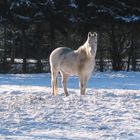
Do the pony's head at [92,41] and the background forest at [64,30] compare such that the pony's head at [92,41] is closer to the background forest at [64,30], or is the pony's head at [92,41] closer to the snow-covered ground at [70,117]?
the snow-covered ground at [70,117]

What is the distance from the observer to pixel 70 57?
14.7 m

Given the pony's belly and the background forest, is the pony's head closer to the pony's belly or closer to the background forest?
the pony's belly

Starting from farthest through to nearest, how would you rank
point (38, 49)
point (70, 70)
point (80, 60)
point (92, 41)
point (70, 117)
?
point (38, 49), point (70, 70), point (80, 60), point (92, 41), point (70, 117)

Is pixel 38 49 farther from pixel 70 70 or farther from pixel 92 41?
pixel 92 41

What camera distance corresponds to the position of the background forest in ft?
95.0

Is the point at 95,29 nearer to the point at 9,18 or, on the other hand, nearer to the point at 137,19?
the point at 137,19

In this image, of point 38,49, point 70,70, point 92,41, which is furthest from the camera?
point 38,49

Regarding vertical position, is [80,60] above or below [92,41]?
below

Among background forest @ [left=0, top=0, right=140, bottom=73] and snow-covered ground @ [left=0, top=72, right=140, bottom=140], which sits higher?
background forest @ [left=0, top=0, right=140, bottom=73]

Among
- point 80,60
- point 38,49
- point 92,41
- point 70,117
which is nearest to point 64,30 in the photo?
point 38,49

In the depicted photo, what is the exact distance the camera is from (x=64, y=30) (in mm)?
29672

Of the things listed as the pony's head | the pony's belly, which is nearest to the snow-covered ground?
the pony's belly

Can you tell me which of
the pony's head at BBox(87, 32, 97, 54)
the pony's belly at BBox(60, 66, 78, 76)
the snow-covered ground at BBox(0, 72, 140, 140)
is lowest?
the snow-covered ground at BBox(0, 72, 140, 140)

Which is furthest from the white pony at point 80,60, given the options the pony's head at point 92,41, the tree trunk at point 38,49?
the tree trunk at point 38,49
